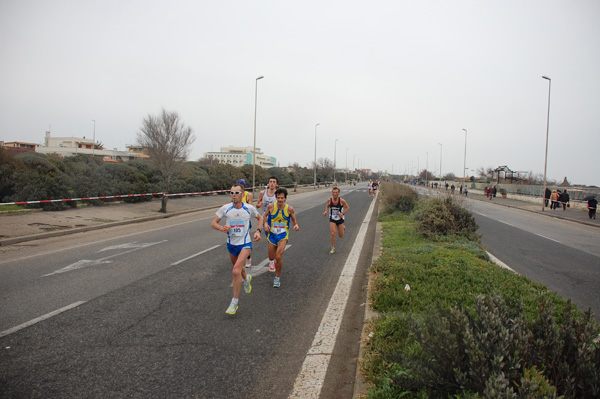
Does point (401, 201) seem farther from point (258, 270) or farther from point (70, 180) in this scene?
point (70, 180)

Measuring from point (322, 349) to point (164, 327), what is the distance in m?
1.97

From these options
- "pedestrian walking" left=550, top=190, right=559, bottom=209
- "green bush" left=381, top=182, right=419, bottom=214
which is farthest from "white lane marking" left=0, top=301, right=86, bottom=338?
"pedestrian walking" left=550, top=190, right=559, bottom=209

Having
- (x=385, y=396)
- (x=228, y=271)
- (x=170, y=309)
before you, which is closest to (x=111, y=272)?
(x=228, y=271)

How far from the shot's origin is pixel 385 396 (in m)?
2.83

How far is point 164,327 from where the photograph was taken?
4484 mm

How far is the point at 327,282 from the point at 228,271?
2.05 m

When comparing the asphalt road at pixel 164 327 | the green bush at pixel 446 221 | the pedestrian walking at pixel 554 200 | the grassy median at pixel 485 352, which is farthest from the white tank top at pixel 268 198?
the pedestrian walking at pixel 554 200

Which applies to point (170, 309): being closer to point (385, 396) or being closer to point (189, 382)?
point (189, 382)

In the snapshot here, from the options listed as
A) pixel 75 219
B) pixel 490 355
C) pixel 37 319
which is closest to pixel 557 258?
pixel 490 355

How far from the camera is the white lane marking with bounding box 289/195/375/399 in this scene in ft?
10.7

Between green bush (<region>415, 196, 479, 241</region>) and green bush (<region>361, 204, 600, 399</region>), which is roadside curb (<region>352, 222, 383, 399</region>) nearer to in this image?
green bush (<region>361, 204, 600, 399</region>)

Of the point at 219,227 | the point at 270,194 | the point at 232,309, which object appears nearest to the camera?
the point at 232,309

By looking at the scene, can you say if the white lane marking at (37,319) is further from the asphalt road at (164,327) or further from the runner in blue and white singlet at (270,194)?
the runner in blue and white singlet at (270,194)

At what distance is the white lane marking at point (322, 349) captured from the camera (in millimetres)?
3263
